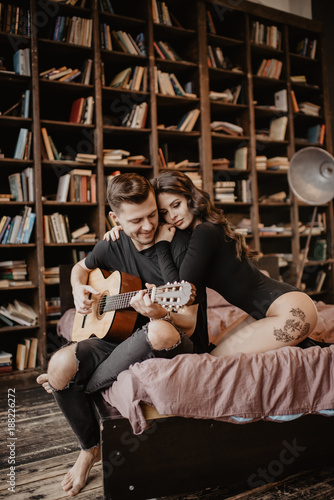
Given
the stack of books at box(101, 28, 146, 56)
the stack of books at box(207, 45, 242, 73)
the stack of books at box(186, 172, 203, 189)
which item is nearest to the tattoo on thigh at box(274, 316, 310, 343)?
the stack of books at box(186, 172, 203, 189)

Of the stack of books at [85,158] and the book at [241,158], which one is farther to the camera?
the book at [241,158]

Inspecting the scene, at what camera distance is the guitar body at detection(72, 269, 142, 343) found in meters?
1.88

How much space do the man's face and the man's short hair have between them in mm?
20

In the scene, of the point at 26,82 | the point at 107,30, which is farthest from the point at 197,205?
the point at 107,30

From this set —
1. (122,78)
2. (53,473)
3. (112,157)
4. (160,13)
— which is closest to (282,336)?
(53,473)

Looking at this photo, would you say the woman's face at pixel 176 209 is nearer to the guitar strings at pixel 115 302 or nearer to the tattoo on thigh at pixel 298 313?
the guitar strings at pixel 115 302

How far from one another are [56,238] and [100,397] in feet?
6.82

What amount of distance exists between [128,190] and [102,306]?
599 millimetres

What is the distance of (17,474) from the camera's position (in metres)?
1.81

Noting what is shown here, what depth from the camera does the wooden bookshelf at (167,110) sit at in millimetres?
3463

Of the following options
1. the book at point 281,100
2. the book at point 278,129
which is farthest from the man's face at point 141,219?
the book at point 281,100

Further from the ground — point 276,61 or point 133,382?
point 276,61

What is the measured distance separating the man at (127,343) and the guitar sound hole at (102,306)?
5cm

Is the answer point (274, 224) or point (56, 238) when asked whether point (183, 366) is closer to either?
point (56, 238)
